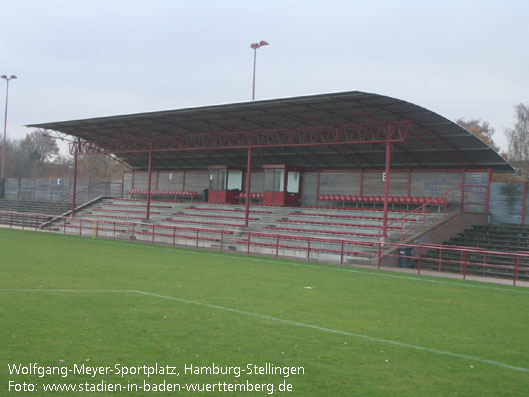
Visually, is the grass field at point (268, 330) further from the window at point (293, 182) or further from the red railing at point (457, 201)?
the window at point (293, 182)

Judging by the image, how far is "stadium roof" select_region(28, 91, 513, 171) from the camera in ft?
76.2

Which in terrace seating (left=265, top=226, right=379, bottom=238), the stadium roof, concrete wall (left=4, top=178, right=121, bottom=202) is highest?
the stadium roof

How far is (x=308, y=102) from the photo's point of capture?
22.8 m

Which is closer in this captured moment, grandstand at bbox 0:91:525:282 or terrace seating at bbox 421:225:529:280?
terrace seating at bbox 421:225:529:280

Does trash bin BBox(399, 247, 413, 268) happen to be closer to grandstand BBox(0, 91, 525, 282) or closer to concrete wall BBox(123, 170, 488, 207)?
grandstand BBox(0, 91, 525, 282)

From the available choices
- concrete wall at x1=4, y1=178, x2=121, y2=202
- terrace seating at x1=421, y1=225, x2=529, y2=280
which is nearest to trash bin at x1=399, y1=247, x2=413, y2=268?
terrace seating at x1=421, y1=225, x2=529, y2=280

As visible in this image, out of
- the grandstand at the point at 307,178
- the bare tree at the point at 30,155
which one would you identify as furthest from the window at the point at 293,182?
the bare tree at the point at 30,155

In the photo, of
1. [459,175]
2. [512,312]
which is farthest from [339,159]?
[512,312]

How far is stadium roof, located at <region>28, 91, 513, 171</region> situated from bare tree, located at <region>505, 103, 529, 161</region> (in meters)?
25.2

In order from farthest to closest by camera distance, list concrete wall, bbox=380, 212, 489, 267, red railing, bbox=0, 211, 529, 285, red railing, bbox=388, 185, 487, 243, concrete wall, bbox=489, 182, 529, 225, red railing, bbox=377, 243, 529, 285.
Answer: red railing, bbox=388, 185, 487, 243 → concrete wall, bbox=489, 182, 529, 225 → concrete wall, bbox=380, 212, 489, 267 → red railing, bbox=377, 243, 529, 285 → red railing, bbox=0, 211, 529, 285

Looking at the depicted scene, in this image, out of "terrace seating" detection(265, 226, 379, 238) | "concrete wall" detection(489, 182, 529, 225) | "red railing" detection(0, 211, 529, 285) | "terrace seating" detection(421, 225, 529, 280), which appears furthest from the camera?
"concrete wall" detection(489, 182, 529, 225)

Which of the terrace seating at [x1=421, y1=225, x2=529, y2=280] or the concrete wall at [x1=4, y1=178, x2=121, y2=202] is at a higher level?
the concrete wall at [x1=4, y1=178, x2=121, y2=202]

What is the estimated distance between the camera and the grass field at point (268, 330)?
611 cm

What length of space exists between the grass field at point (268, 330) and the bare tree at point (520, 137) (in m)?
38.5
